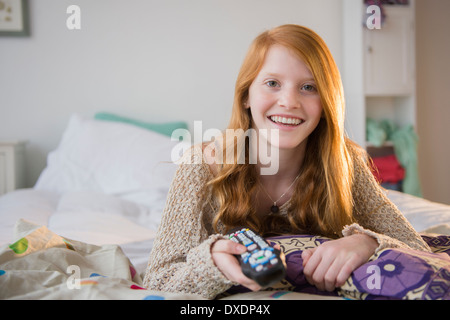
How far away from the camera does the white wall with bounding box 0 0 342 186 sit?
2.45m

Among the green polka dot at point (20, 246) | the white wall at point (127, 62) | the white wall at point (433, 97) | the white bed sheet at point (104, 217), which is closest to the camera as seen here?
the green polka dot at point (20, 246)

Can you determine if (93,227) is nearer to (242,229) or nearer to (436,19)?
(242,229)

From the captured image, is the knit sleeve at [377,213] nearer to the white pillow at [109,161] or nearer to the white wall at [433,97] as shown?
the white pillow at [109,161]

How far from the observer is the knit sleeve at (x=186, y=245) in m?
0.66

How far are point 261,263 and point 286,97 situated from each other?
42 cm

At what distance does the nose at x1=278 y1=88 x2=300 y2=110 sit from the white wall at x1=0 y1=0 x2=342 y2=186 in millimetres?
1786

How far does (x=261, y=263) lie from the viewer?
0.56 meters

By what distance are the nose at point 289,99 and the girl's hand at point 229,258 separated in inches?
14.0

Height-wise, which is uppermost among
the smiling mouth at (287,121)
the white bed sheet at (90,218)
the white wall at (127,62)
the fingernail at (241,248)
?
the white wall at (127,62)

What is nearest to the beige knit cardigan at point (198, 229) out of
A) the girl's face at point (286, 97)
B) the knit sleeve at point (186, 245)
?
the knit sleeve at point (186, 245)

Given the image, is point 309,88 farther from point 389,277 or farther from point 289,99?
point 389,277

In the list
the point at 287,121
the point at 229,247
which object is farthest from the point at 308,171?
the point at 229,247

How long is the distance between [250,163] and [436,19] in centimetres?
274

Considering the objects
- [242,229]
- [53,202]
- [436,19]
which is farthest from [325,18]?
[242,229]
